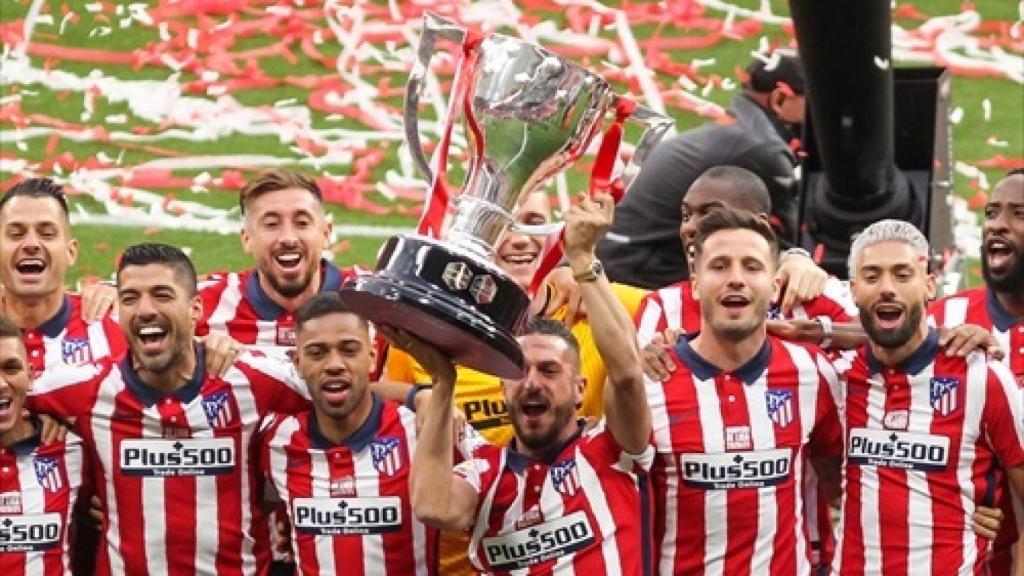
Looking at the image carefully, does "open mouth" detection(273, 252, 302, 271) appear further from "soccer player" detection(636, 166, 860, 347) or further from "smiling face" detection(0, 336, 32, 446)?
"soccer player" detection(636, 166, 860, 347)

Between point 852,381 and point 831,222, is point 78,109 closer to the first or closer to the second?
point 831,222

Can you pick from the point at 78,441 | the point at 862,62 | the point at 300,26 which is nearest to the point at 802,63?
the point at 862,62

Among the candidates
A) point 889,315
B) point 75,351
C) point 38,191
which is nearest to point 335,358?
point 75,351

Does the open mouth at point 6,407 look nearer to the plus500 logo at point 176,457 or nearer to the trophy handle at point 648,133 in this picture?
the plus500 logo at point 176,457

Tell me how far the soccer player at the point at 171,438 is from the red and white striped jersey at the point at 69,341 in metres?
0.30

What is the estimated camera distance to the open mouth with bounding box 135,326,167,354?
648 cm

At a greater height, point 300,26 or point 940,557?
point 300,26

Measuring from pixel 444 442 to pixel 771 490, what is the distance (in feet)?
2.97

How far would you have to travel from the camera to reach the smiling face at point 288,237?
689 centimetres

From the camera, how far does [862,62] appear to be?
7156mm

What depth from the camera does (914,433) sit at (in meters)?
6.39

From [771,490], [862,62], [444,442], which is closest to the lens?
[444,442]

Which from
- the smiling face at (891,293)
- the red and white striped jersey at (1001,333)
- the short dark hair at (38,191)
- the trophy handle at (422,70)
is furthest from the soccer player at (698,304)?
the short dark hair at (38,191)

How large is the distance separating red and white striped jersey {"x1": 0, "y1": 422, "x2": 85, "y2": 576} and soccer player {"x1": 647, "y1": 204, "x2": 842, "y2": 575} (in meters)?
1.53
